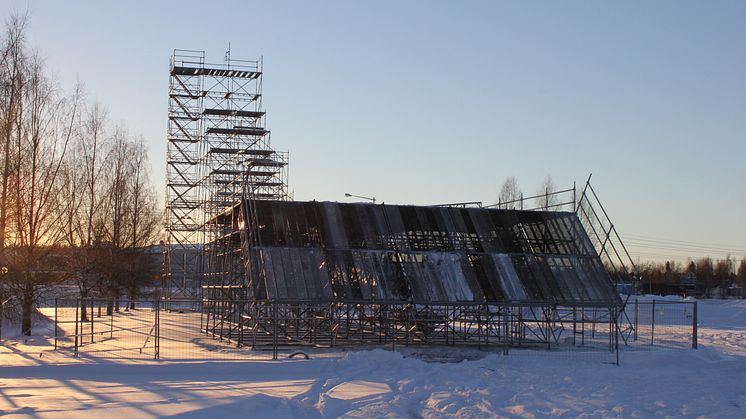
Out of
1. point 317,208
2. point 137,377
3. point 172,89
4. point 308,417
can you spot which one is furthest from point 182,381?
point 172,89

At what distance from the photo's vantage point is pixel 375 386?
17.6m

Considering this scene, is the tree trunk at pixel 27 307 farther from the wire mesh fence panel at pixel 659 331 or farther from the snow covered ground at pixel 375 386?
the wire mesh fence panel at pixel 659 331

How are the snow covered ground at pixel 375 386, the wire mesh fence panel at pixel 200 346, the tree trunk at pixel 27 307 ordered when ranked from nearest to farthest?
the snow covered ground at pixel 375 386
the wire mesh fence panel at pixel 200 346
the tree trunk at pixel 27 307

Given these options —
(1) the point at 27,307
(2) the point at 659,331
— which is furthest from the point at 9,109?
(2) the point at 659,331

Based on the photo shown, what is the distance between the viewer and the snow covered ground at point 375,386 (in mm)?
14211

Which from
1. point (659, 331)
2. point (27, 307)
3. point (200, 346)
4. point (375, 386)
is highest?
point (27, 307)

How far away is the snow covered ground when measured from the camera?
46.6 ft

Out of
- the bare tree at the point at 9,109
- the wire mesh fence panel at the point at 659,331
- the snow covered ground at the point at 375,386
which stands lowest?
the wire mesh fence panel at the point at 659,331

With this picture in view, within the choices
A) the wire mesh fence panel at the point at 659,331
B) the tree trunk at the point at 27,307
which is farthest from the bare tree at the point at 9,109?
the wire mesh fence panel at the point at 659,331

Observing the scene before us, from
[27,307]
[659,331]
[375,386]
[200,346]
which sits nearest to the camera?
[375,386]

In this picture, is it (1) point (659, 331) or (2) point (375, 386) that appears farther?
(1) point (659, 331)

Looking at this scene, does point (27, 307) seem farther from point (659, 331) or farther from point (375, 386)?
point (659, 331)

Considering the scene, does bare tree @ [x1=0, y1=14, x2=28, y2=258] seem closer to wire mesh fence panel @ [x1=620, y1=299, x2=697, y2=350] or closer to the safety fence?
the safety fence

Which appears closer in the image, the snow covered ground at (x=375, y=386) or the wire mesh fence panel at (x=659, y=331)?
the snow covered ground at (x=375, y=386)
